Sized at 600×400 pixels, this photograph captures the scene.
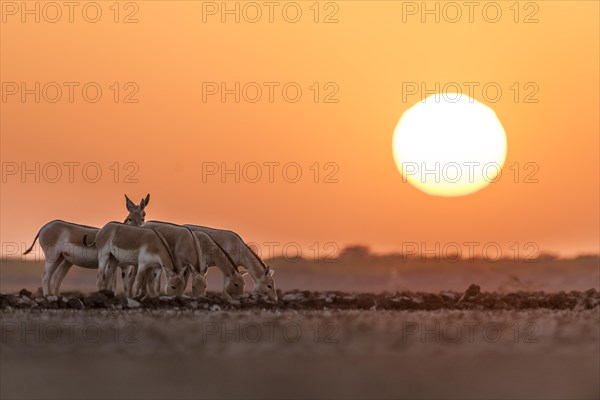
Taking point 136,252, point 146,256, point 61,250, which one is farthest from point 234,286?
point 61,250

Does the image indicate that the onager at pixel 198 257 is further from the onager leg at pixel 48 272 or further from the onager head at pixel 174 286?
the onager leg at pixel 48 272

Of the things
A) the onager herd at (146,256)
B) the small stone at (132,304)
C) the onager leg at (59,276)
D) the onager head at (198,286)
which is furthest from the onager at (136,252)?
the small stone at (132,304)

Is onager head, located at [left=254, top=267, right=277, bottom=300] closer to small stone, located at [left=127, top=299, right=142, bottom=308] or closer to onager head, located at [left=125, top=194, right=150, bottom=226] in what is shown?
onager head, located at [left=125, top=194, right=150, bottom=226]

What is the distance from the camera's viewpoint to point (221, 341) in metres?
23.3

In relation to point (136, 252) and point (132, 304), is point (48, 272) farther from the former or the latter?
point (132, 304)

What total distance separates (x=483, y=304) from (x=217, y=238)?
7462mm

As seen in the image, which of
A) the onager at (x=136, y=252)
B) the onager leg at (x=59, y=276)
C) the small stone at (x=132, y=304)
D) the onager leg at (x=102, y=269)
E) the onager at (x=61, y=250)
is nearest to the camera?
the small stone at (x=132, y=304)

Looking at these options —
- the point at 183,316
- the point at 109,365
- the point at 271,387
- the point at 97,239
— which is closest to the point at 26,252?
the point at 97,239

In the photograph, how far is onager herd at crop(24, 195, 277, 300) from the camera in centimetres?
3078

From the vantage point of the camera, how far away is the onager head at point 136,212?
33.5 m

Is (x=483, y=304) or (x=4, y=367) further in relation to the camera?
(x=483, y=304)

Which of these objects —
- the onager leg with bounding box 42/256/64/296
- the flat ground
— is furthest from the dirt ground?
the onager leg with bounding box 42/256/64/296

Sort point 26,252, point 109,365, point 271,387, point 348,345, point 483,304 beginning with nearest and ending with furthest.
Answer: point 271,387 → point 109,365 → point 348,345 → point 483,304 → point 26,252

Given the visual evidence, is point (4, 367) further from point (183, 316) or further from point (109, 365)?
point (183, 316)
